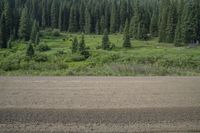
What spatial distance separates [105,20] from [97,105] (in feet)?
355

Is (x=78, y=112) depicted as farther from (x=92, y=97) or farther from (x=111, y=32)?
(x=111, y=32)

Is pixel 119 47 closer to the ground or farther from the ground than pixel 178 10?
closer to the ground

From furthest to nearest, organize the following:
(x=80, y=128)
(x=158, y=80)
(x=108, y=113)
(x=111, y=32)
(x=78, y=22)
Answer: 1. (x=78, y=22)
2. (x=111, y=32)
3. (x=158, y=80)
4. (x=108, y=113)
5. (x=80, y=128)

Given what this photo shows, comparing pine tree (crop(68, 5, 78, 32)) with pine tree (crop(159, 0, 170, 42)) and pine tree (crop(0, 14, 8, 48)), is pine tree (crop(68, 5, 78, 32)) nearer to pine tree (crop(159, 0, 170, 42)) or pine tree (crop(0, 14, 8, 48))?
pine tree (crop(0, 14, 8, 48))

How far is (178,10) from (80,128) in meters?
84.2

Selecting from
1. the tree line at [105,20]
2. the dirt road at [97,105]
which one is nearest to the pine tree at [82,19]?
the tree line at [105,20]

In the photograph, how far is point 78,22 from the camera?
124 metres

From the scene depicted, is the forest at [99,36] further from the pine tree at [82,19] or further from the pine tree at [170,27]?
the pine tree at [82,19]

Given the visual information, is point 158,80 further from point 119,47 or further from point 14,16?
point 14,16

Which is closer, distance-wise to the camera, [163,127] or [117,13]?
[163,127]

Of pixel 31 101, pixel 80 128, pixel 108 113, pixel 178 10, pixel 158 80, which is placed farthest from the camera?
pixel 178 10

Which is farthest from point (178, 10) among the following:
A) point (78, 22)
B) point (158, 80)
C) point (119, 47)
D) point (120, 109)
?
→ point (120, 109)

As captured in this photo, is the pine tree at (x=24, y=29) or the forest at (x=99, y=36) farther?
the pine tree at (x=24, y=29)

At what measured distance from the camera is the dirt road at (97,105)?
352 inches
